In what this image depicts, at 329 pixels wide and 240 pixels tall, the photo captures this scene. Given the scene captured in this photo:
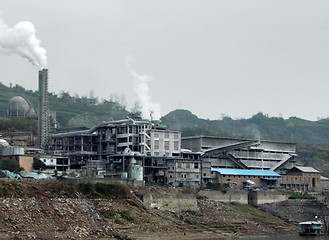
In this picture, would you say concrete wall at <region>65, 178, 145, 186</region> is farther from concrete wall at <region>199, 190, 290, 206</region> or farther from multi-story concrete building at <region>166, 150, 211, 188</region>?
multi-story concrete building at <region>166, 150, 211, 188</region>

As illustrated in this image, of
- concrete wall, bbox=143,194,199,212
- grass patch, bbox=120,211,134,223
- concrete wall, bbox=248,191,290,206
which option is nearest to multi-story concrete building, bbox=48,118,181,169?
concrete wall, bbox=248,191,290,206

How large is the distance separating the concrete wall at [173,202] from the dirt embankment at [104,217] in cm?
59

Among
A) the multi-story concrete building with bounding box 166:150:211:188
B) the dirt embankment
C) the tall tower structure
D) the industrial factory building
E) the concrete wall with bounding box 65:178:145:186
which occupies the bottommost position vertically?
the dirt embankment

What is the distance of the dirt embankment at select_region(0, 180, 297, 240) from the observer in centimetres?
7300

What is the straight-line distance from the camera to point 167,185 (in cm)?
10838

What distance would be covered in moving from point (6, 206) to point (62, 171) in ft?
132

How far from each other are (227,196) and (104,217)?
104 ft

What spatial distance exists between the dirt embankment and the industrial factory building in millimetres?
27981

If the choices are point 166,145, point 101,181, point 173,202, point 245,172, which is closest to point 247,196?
point 245,172

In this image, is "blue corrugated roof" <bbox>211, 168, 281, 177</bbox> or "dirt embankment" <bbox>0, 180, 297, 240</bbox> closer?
"dirt embankment" <bbox>0, 180, 297, 240</bbox>

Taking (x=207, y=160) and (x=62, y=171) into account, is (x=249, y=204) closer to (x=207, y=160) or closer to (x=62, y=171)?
(x=207, y=160)

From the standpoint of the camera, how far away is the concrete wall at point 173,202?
306 ft

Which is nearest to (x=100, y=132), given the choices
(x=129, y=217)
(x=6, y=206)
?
(x=129, y=217)

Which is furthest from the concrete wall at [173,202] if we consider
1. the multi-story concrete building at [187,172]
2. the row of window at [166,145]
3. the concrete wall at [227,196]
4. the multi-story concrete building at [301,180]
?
the multi-story concrete building at [301,180]
